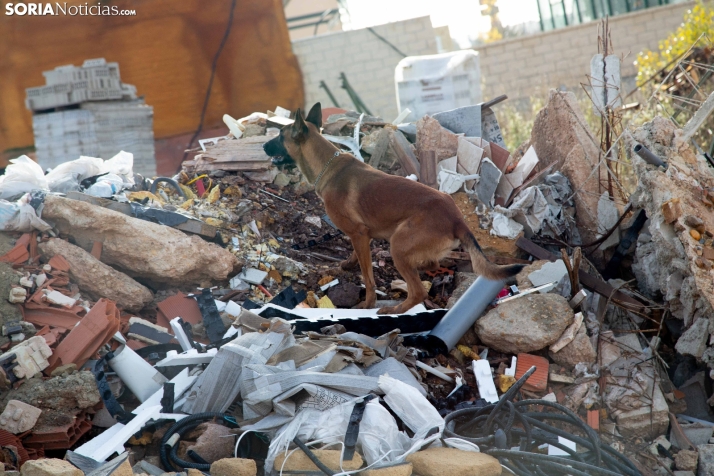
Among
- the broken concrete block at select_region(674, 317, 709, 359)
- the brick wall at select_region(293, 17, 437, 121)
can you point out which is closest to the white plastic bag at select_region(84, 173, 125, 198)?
the broken concrete block at select_region(674, 317, 709, 359)

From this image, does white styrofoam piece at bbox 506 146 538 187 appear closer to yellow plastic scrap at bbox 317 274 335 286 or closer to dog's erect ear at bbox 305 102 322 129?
dog's erect ear at bbox 305 102 322 129

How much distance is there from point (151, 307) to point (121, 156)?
2.87 m

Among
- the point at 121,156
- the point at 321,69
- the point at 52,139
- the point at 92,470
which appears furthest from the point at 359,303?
the point at 321,69

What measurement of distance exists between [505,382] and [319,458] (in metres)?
2.07

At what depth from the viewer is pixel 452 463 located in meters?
3.82

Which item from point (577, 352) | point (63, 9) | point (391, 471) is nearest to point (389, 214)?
point (577, 352)

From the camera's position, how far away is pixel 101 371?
4902 millimetres

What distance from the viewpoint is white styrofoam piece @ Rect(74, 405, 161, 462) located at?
421cm

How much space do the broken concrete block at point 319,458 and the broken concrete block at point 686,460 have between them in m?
2.58

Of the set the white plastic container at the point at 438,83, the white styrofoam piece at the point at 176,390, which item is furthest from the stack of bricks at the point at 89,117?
the white styrofoam piece at the point at 176,390

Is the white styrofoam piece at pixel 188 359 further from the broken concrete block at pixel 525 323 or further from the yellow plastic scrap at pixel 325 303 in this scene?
the broken concrete block at pixel 525 323

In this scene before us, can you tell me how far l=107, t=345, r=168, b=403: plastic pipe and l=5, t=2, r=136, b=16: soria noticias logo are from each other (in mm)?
12730

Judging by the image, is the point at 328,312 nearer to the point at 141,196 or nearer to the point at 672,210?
the point at 141,196

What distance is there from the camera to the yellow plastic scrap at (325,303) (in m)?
6.43
